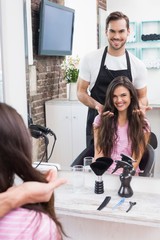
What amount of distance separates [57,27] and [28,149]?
1009mm

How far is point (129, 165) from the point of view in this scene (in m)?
1.52

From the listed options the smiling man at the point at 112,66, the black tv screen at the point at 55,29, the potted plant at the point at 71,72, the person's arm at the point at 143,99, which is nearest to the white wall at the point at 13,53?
the black tv screen at the point at 55,29

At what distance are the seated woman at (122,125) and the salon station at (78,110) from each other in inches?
2.5

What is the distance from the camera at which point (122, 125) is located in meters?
1.60

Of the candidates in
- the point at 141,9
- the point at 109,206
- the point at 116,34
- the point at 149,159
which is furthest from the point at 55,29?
the point at 109,206

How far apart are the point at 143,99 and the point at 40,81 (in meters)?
0.55

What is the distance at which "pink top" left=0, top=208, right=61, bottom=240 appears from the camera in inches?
32.0

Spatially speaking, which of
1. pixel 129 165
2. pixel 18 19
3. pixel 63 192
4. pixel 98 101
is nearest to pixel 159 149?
pixel 129 165

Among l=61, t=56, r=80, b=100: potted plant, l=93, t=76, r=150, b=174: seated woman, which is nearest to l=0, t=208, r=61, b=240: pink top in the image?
l=93, t=76, r=150, b=174: seated woman

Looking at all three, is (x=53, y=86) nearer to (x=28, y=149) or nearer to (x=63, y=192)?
(x=63, y=192)

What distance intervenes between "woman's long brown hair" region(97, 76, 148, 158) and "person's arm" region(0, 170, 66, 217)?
705mm

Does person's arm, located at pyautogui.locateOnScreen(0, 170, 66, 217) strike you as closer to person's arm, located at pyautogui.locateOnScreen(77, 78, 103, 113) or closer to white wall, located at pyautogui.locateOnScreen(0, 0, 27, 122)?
person's arm, located at pyautogui.locateOnScreen(77, 78, 103, 113)

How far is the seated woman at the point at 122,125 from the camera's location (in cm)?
155

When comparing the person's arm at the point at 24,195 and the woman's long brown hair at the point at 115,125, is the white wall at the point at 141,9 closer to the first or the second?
the woman's long brown hair at the point at 115,125
